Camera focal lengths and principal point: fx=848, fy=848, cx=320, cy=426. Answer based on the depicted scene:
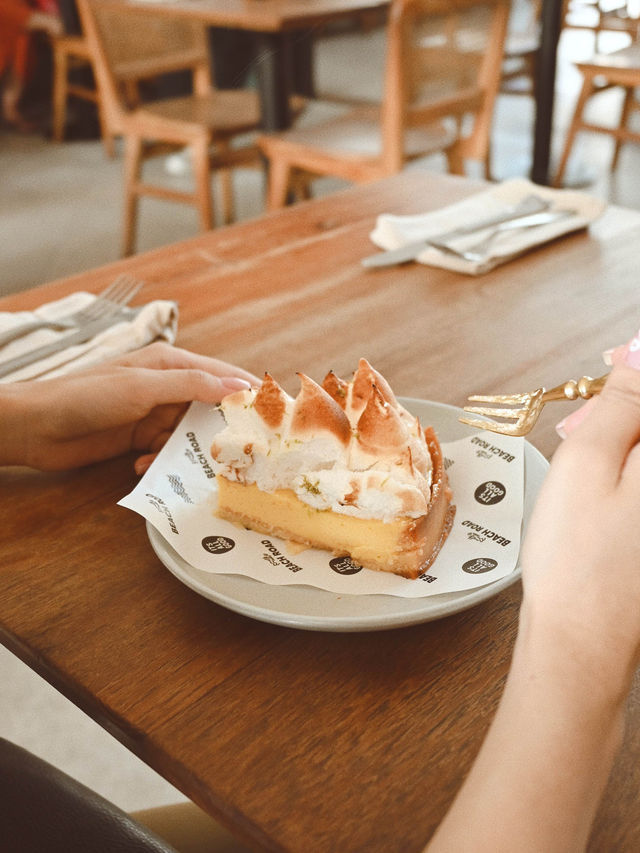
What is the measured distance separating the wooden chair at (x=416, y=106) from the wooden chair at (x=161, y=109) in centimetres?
25

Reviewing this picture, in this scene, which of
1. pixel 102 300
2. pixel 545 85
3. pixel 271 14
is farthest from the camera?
pixel 545 85

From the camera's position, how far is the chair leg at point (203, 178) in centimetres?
334

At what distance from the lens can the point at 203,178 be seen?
3.41 meters

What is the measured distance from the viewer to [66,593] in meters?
0.73

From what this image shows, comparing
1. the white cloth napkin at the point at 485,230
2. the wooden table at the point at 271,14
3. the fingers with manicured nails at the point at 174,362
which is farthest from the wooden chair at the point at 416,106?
the fingers with manicured nails at the point at 174,362

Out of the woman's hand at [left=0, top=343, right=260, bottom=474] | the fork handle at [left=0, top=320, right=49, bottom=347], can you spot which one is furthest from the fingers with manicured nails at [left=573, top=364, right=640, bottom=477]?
the fork handle at [left=0, top=320, right=49, bottom=347]

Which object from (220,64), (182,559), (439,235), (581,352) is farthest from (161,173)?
(182,559)

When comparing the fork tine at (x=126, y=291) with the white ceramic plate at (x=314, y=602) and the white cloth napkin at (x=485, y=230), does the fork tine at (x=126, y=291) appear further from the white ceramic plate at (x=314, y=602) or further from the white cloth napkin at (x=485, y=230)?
the white ceramic plate at (x=314, y=602)

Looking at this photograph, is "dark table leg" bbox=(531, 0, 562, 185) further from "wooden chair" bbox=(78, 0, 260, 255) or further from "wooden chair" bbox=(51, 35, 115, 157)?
"wooden chair" bbox=(51, 35, 115, 157)

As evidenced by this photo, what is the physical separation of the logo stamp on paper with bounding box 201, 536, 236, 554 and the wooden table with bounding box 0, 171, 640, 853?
0.04 metres

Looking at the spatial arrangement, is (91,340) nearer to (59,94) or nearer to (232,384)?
(232,384)

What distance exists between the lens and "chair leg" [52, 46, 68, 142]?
516 cm

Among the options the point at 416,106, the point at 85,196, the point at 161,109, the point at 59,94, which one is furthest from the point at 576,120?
the point at 59,94

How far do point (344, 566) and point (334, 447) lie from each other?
0.33 feet
